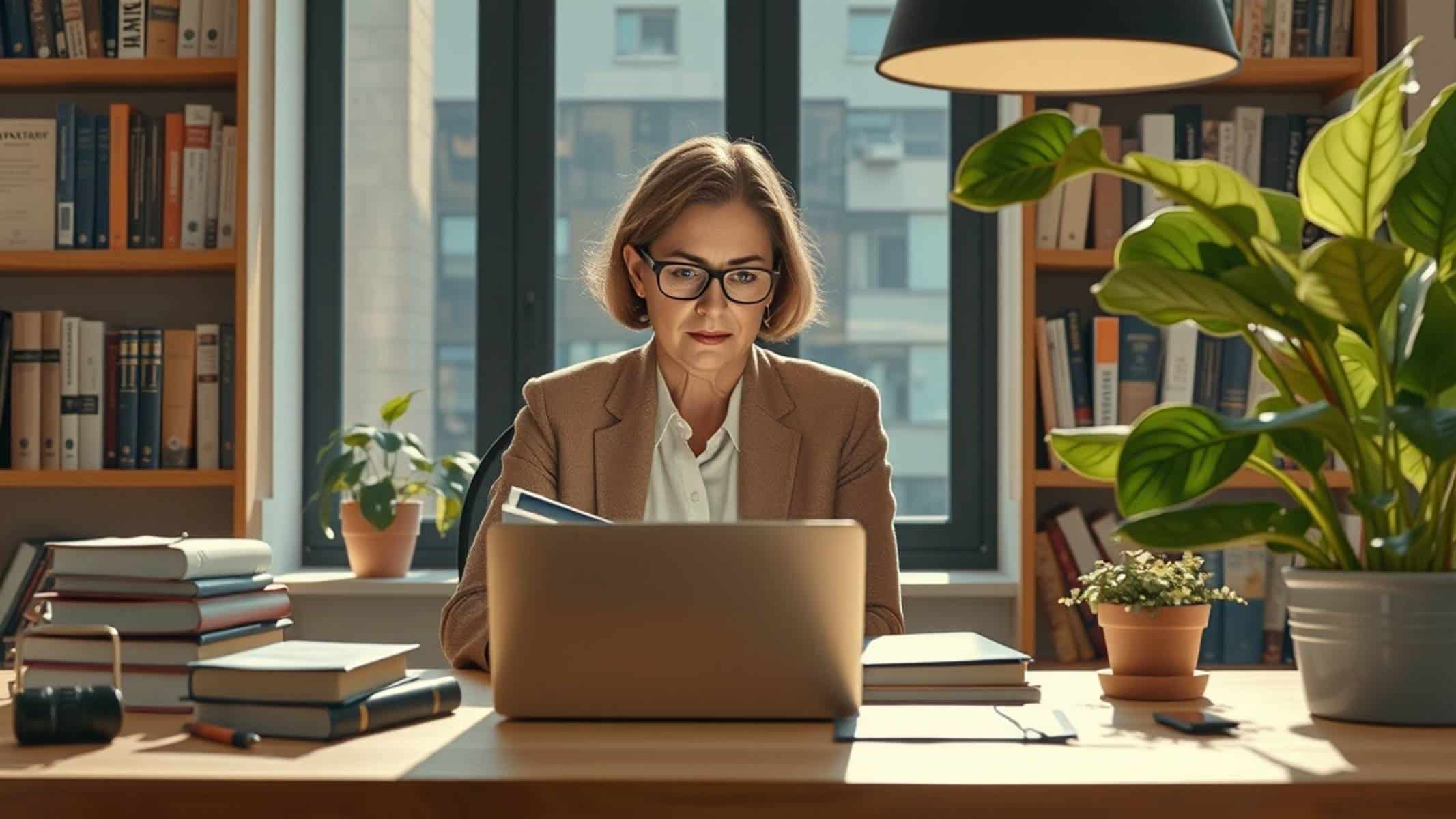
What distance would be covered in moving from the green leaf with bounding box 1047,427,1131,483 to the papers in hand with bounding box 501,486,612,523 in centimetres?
44

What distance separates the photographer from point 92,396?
10.7 feet

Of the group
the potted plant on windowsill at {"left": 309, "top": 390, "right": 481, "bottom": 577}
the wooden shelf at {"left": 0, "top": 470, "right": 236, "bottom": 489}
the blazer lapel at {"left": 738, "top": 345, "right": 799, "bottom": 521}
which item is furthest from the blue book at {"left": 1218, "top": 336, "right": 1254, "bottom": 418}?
the wooden shelf at {"left": 0, "top": 470, "right": 236, "bottom": 489}

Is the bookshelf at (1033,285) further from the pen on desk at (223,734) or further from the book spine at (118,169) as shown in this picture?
the pen on desk at (223,734)

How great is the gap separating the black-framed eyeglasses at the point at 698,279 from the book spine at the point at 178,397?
4.69 ft

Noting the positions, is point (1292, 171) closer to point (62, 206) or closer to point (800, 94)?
point (800, 94)

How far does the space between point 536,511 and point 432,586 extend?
1.83 metres

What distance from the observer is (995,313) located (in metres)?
3.47

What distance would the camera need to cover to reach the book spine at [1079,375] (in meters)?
3.10

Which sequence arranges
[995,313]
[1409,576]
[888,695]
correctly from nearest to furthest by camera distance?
[1409,576]
[888,695]
[995,313]

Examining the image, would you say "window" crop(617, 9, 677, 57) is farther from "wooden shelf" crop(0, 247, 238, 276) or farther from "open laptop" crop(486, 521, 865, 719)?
"open laptop" crop(486, 521, 865, 719)

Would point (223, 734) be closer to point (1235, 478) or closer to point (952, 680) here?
point (952, 680)

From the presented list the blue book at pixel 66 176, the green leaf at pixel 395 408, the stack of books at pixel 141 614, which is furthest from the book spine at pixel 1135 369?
the blue book at pixel 66 176

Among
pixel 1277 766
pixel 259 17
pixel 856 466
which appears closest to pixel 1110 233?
pixel 856 466

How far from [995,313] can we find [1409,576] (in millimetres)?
2164
